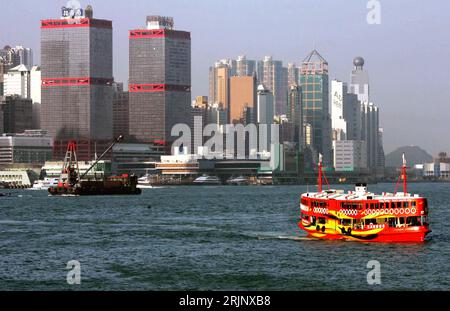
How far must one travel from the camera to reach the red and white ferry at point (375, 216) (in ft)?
235

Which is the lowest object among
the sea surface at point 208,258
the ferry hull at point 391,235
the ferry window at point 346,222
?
the sea surface at point 208,258

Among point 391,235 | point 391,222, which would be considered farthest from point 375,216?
point 391,235

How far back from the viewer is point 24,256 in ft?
227

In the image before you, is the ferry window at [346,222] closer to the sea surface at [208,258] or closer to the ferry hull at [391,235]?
the ferry hull at [391,235]

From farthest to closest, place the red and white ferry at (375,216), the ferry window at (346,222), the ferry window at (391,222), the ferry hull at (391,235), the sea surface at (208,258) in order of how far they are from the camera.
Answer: the ferry window at (346,222)
the ferry window at (391,222)
the ferry hull at (391,235)
the red and white ferry at (375,216)
the sea surface at (208,258)

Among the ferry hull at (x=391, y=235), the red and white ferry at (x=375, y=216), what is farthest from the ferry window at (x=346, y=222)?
the ferry hull at (x=391, y=235)

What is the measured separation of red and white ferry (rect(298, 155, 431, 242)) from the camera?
71688mm

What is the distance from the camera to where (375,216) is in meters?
72.7

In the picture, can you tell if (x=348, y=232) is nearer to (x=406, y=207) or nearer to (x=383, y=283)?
(x=406, y=207)

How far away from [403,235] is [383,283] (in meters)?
20.6

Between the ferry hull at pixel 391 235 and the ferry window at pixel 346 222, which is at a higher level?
the ferry window at pixel 346 222

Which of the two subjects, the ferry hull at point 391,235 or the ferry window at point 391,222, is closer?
the ferry hull at point 391,235

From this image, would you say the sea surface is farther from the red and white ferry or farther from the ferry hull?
the red and white ferry
